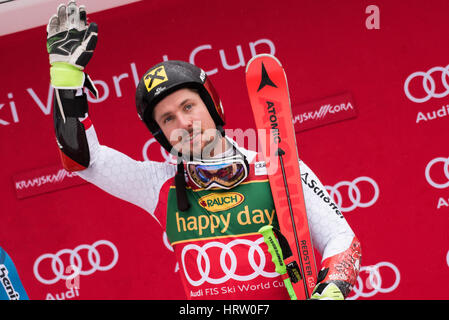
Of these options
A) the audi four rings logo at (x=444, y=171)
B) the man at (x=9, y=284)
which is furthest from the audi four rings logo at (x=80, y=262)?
the audi four rings logo at (x=444, y=171)

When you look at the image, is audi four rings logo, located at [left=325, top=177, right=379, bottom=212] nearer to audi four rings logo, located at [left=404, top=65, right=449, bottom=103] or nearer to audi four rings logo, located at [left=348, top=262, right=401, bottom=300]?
audi four rings logo, located at [left=348, top=262, right=401, bottom=300]

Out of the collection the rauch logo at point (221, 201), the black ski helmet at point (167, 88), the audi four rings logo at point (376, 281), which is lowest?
the audi four rings logo at point (376, 281)

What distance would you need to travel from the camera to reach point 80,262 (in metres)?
4.09

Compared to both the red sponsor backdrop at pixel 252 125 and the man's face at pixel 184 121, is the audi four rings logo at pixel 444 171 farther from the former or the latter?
the man's face at pixel 184 121

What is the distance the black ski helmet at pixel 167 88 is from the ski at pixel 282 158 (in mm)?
181

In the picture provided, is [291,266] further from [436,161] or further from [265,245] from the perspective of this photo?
[436,161]

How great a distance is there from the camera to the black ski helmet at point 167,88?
209 cm

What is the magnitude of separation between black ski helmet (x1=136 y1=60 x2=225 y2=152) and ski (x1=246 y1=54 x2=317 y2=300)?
0.18 m

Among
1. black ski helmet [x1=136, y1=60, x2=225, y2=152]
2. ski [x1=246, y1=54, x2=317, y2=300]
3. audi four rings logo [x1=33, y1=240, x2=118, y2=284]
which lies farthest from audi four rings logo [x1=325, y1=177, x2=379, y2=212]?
black ski helmet [x1=136, y1=60, x2=225, y2=152]

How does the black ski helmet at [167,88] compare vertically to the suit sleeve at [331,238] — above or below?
above

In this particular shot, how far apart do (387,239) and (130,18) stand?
6.81 feet

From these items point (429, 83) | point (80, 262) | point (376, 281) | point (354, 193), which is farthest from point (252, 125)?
point (80, 262)

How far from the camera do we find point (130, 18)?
4156mm
